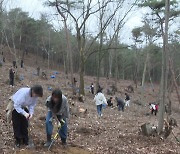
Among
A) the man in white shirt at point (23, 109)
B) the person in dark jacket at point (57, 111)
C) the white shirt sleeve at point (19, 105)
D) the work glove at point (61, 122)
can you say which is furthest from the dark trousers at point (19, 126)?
the work glove at point (61, 122)

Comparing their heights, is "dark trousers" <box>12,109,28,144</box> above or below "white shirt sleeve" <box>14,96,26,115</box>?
below

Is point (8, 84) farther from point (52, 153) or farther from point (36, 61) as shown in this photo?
point (36, 61)

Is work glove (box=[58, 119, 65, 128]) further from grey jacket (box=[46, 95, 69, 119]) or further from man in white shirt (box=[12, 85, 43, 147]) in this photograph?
man in white shirt (box=[12, 85, 43, 147])

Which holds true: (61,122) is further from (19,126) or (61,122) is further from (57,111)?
(19,126)

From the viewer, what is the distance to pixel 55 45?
60125 mm

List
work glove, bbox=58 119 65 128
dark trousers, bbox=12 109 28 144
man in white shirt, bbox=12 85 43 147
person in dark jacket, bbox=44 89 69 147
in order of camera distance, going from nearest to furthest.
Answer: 1. man in white shirt, bbox=12 85 43 147
2. dark trousers, bbox=12 109 28 144
3. person in dark jacket, bbox=44 89 69 147
4. work glove, bbox=58 119 65 128

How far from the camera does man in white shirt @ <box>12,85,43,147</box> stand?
6541 millimetres

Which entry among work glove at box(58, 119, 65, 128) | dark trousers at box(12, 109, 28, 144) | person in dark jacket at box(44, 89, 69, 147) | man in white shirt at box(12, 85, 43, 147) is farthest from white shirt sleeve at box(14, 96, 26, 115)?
work glove at box(58, 119, 65, 128)

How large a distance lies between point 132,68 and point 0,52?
32.1 m

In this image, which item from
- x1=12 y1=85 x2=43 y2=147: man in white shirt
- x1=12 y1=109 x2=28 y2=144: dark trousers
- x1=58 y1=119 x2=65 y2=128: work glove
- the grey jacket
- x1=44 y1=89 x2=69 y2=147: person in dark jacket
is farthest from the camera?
x1=58 y1=119 x2=65 y2=128: work glove

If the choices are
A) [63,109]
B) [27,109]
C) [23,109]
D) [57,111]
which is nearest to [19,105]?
[23,109]

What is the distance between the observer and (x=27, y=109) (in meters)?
6.89

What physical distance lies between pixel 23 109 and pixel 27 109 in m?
0.17

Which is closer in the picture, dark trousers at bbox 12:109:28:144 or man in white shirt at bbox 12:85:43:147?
man in white shirt at bbox 12:85:43:147
